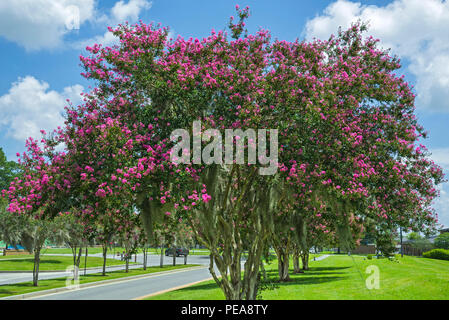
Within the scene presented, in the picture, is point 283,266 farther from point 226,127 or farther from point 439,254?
point 439,254

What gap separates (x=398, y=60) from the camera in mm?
11539

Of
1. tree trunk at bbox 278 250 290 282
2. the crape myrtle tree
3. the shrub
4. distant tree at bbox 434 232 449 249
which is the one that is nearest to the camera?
the crape myrtle tree

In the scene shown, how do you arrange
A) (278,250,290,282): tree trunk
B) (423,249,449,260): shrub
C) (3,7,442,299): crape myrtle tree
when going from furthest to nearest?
(423,249,449,260): shrub
(278,250,290,282): tree trunk
(3,7,442,299): crape myrtle tree

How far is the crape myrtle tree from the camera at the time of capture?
8.10 m

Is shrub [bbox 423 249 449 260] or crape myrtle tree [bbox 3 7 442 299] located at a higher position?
crape myrtle tree [bbox 3 7 442 299]

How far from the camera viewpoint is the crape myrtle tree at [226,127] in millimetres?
8102

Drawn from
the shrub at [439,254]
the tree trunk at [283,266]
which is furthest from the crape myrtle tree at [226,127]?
the shrub at [439,254]

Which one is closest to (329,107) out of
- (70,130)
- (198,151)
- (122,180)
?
(198,151)

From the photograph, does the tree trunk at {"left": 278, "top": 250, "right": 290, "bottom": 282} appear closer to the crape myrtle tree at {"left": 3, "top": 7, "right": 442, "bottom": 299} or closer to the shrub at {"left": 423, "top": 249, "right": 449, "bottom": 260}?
the crape myrtle tree at {"left": 3, "top": 7, "right": 442, "bottom": 299}

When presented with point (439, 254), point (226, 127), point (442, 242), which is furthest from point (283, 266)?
point (442, 242)

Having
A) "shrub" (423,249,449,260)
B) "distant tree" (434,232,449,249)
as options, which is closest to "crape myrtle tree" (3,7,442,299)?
"shrub" (423,249,449,260)

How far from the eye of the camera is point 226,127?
956 cm

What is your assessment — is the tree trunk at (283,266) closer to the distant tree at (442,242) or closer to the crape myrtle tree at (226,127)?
the crape myrtle tree at (226,127)

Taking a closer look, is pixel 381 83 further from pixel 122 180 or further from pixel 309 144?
pixel 122 180
